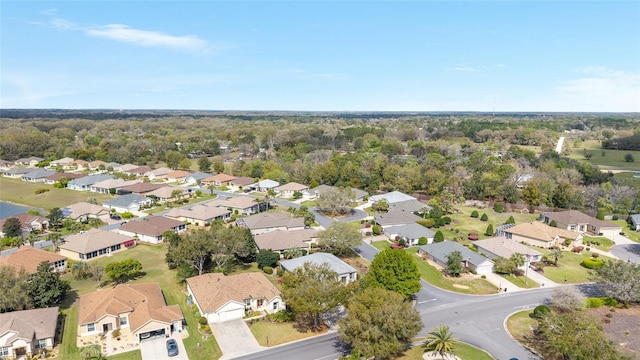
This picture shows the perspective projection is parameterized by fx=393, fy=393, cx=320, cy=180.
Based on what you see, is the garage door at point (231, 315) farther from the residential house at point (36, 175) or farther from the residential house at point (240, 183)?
the residential house at point (36, 175)

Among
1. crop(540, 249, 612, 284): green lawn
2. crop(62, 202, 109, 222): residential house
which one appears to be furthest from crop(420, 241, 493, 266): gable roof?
crop(62, 202, 109, 222): residential house

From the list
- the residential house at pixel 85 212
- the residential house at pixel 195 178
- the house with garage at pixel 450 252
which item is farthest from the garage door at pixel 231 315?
the residential house at pixel 195 178

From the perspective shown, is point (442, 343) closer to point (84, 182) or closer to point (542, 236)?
point (542, 236)

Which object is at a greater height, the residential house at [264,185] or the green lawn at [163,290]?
the residential house at [264,185]

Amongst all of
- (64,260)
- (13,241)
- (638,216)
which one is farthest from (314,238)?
(638,216)

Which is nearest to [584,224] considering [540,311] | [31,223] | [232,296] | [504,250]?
[504,250]

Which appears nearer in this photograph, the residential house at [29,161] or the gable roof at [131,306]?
the gable roof at [131,306]

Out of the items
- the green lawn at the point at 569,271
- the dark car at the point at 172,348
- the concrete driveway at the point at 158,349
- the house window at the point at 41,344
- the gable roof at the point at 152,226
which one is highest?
the gable roof at the point at 152,226
